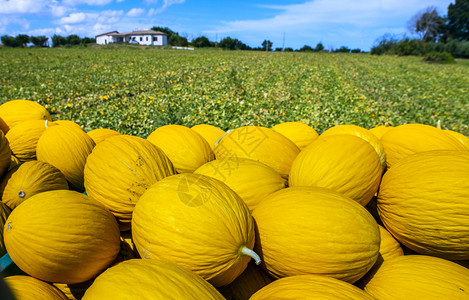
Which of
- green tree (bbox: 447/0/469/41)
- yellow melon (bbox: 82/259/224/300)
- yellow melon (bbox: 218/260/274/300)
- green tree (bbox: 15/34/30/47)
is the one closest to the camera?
yellow melon (bbox: 82/259/224/300)

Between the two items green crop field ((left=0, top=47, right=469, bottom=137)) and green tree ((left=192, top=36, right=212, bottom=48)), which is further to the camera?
green tree ((left=192, top=36, right=212, bottom=48))

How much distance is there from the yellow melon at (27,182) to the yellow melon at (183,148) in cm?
64

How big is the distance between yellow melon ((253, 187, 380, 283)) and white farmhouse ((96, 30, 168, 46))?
77.3 metres

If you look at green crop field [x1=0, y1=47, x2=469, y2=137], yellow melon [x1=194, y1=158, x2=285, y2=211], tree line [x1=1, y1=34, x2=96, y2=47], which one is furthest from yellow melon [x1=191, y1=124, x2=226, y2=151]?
tree line [x1=1, y1=34, x2=96, y2=47]

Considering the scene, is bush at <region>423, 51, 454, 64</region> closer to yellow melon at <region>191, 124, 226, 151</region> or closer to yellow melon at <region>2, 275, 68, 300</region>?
yellow melon at <region>191, 124, 226, 151</region>

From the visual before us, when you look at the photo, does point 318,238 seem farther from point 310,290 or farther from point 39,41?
point 39,41

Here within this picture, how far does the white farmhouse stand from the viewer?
2884 inches

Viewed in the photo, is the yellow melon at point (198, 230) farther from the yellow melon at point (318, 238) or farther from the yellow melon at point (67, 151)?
the yellow melon at point (67, 151)

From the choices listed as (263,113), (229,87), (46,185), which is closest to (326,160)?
(46,185)

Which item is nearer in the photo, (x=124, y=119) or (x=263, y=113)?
(x=124, y=119)

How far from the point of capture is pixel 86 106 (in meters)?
8.30

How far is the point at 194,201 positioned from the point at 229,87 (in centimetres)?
1015

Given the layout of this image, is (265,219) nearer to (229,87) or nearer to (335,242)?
(335,242)

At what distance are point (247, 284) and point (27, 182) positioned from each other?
132 cm
